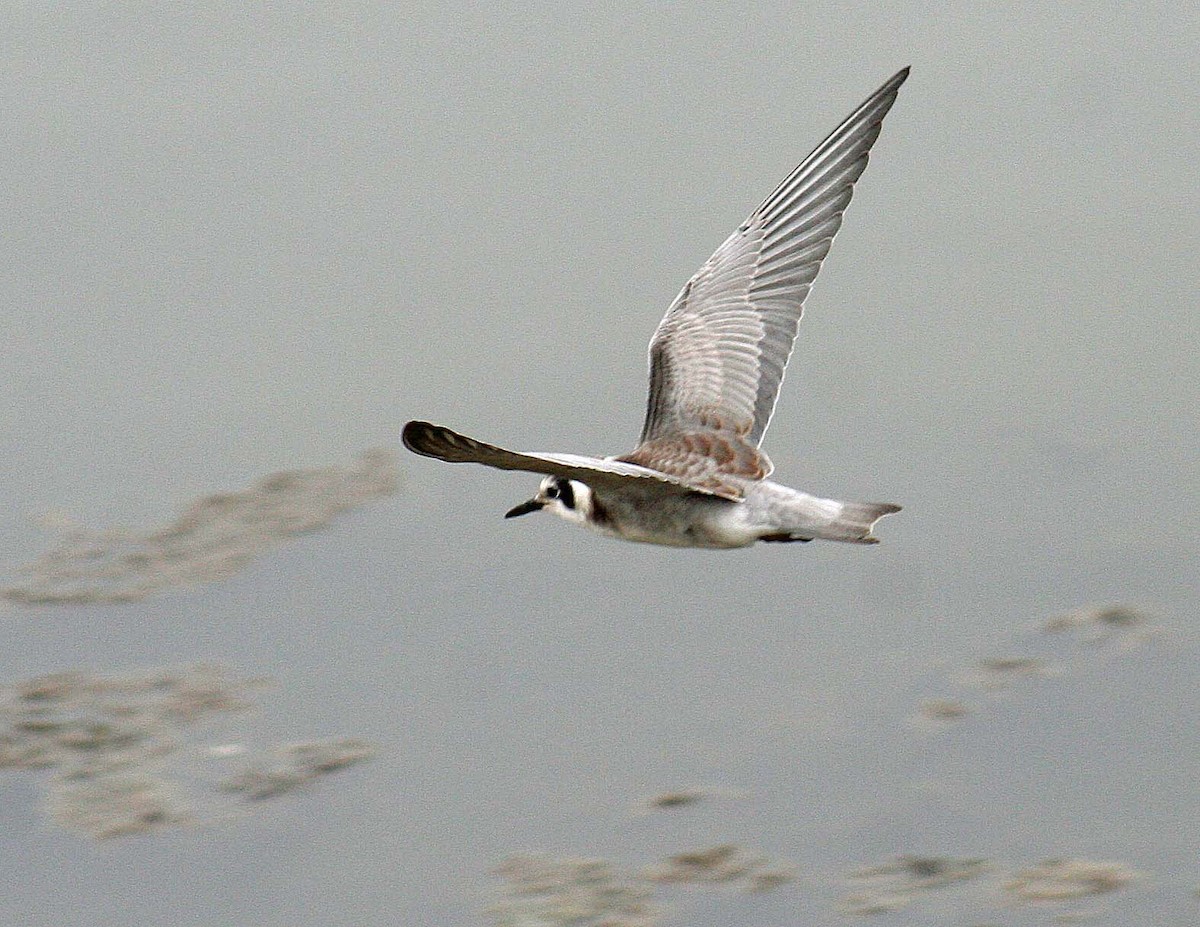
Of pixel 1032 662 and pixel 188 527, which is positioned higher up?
pixel 188 527

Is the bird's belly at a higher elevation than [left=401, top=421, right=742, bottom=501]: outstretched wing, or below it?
higher

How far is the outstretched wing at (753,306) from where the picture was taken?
8172 mm

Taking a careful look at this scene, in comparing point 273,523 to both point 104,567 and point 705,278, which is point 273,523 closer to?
point 104,567

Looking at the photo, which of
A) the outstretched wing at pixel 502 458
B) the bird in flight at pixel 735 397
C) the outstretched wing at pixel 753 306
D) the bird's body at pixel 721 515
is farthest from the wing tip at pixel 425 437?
the outstretched wing at pixel 753 306

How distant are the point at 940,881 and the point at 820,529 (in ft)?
5.07

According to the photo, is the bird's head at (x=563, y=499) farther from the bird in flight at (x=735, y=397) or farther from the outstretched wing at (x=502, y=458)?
the outstretched wing at (x=502, y=458)

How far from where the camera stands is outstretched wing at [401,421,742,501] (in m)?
6.16

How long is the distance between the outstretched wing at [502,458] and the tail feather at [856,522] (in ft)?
1.55

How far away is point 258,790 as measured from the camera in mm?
8633

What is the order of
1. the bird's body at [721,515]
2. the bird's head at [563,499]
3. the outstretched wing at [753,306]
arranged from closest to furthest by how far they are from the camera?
the bird's body at [721,515] → the bird's head at [563,499] → the outstretched wing at [753,306]

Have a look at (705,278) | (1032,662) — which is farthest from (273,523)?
(1032,662)

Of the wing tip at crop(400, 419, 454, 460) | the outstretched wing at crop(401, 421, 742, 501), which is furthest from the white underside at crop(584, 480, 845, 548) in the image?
the wing tip at crop(400, 419, 454, 460)

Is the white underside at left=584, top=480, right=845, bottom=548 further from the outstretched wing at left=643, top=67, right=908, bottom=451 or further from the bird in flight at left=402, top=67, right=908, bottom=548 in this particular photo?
the outstretched wing at left=643, top=67, right=908, bottom=451

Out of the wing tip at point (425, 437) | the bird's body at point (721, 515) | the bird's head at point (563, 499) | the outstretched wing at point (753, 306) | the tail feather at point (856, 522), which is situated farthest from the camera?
the outstretched wing at point (753, 306)
